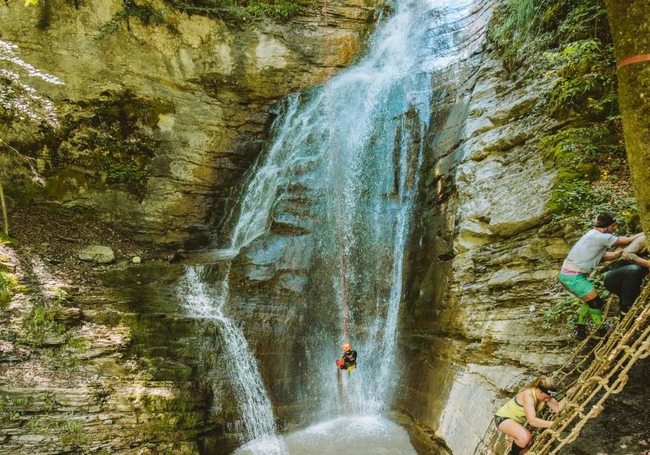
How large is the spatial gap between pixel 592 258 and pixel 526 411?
1962 millimetres

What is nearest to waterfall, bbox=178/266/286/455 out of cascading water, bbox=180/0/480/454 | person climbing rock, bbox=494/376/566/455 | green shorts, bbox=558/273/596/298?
cascading water, bbox=180/0/480/454

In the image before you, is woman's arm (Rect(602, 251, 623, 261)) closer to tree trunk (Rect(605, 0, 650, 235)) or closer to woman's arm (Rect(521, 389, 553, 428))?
woman's arm (Rect(521, 389, 553, 428))

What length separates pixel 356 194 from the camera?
452 inches

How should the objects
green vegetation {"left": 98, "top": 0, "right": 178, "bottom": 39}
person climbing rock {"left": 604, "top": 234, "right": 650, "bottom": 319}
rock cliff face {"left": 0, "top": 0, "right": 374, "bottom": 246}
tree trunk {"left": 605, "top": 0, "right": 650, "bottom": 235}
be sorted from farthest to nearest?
green vegetation {"left": 98, "top": 0, "right": 178, "bottom": 39} → rock cliff face {"left": 0, "top": 0, "right": 374, "bottom": 246} → person climbing rock {"left": 604, "top": 234, "right": 650, "bottom": 319} → tree trunk {"left": 605, "top": 0, "right": 650, "bottom": 235}

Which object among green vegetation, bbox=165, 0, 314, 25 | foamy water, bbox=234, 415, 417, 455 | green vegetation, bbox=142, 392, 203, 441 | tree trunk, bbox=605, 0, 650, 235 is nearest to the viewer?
tree trunk, bbox=605, 0, 650, 235

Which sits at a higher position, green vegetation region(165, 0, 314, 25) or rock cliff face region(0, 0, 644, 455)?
green vegetation region(165, 0, 314, 25)

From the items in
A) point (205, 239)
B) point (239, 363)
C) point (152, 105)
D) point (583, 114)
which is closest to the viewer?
point (583, 114)

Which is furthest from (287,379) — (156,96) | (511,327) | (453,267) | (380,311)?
(156,96)

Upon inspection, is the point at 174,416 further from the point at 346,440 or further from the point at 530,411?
the point at 530,411

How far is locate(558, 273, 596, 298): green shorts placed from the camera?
15.6ft

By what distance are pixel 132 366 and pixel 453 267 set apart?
22.2 ft

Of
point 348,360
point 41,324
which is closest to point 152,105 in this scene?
point 41,324

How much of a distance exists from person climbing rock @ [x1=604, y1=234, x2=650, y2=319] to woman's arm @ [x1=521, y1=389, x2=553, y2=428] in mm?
1390

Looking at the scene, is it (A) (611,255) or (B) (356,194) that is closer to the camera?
(A) (611,255)
